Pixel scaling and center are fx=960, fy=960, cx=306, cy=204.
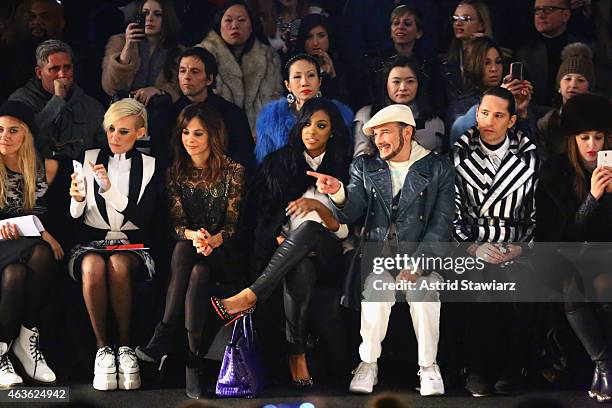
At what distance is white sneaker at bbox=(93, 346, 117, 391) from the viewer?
538 cm

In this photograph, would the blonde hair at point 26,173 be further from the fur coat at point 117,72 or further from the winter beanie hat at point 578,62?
the winter beanie hat at point 578,62

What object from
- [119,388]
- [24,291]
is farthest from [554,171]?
[24,291]

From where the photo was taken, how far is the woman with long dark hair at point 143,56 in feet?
18.5

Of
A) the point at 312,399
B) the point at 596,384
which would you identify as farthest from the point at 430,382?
the point at 596,384

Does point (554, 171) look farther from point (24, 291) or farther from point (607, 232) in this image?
point (24, 291)

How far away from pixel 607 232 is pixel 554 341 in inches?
27.3

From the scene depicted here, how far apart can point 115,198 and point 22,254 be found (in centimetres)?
62

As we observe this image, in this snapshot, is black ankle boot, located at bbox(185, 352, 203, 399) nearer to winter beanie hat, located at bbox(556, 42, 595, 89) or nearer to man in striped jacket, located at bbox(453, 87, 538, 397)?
man in striped jacket, located at bbox(453, 87, 538, 397)

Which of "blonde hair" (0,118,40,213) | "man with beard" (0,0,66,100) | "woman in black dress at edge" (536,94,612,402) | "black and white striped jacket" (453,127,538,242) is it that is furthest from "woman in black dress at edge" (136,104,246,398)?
"woman in black dress at edge" (536,94,612,402)

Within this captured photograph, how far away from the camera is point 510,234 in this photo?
5.45 meters

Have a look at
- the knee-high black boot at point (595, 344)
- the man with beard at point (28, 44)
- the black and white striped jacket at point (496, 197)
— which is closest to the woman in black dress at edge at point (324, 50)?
the black and white striped jacket at point (496, 197)

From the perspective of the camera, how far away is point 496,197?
5438 millimetres

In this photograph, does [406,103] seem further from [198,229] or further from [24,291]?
[24,291]

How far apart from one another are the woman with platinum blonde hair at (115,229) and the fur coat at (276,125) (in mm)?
635
